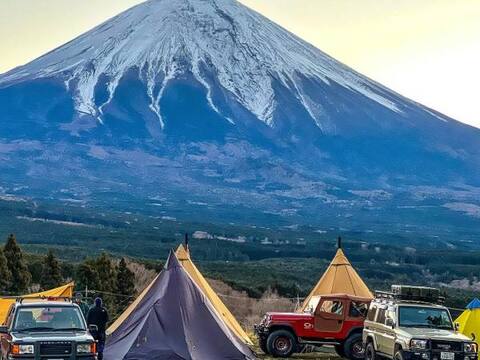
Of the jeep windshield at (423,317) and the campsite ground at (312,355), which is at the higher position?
the jeep windshield at (423,317)

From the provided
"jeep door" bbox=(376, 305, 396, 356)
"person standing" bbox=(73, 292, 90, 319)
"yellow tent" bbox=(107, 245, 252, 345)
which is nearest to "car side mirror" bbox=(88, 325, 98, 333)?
"person standing" bbox=(73, 292, 90, 319)

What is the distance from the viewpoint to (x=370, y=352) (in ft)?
78.9

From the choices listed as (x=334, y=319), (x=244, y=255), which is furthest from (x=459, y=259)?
(x=334, y=319)

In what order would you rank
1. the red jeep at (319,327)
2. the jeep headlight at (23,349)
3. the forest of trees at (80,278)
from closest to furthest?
the jeep headlight at (23,349)
the red jeep at (319,327)
the forest of trees at (80,278)

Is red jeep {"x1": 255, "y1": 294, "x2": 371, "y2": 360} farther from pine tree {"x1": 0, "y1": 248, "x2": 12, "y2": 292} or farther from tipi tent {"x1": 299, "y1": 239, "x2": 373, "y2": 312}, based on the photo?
pine tree {"x1": 0, "y1": 248, "x2": 12, "y2": 292}

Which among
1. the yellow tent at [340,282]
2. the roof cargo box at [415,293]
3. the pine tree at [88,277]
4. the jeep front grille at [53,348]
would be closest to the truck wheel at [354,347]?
the roof cargo box at [415,293]

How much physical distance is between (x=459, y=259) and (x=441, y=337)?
107 m

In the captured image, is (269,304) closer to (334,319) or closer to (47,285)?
(47,285)

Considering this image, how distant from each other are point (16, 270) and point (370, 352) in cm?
2111

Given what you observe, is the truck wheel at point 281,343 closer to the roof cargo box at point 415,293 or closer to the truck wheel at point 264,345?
the truck wheel at point 264,345

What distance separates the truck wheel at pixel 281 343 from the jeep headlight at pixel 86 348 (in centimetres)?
781

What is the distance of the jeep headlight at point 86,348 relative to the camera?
19.5 meters

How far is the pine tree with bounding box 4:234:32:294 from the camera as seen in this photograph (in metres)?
40.8

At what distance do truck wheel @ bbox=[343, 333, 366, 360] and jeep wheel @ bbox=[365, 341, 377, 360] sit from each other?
6.58 feet
